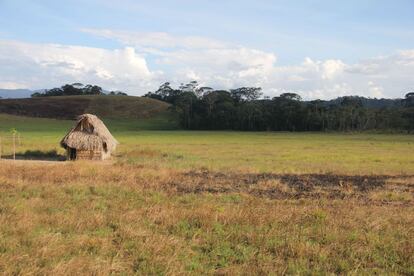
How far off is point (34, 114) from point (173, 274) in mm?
109280

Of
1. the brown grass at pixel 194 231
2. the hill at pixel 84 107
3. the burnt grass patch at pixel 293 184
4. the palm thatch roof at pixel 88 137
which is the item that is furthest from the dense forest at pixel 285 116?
the brown grass at pixel 194 231

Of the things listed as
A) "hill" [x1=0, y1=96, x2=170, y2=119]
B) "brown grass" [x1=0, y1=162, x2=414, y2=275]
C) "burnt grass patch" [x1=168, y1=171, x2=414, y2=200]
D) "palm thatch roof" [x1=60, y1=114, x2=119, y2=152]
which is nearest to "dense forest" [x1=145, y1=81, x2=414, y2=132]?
"hill" [x1=0, y1=96, x2=170, y2=119]

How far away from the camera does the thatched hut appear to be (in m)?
31.6

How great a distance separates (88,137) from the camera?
105 ft

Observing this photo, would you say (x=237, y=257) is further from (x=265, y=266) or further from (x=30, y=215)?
(x=30, y=215)

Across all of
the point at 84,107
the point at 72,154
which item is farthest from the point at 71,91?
the point at 72,154

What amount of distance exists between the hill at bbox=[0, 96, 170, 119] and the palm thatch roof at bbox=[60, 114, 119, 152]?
7750cm

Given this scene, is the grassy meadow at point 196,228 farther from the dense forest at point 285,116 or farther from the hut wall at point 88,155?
the dense forest at point 285,116

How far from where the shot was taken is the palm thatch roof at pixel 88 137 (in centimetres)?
3158

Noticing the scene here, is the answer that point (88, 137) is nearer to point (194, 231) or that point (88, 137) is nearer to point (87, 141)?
point (87, 141)

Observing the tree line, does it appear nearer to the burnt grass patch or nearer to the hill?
the hill

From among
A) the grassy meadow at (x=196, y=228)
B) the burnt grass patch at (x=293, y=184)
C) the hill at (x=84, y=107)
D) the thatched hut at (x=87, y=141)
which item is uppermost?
the hill at (x=84, y=107)

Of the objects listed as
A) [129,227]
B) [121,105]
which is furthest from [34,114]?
[129,227]

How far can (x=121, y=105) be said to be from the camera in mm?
118062
